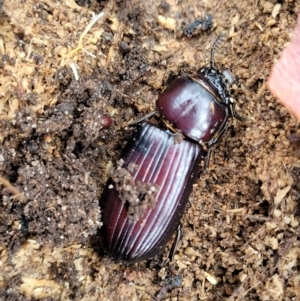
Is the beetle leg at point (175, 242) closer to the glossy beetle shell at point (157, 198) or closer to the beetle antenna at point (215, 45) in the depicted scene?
the glossy beetle shell at point (157, 198)

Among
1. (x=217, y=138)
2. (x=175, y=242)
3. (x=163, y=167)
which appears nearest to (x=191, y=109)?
(x=217, y=138)

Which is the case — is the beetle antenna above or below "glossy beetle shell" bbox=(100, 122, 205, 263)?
above

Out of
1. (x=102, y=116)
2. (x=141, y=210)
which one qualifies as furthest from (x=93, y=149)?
(x=141, y=210)

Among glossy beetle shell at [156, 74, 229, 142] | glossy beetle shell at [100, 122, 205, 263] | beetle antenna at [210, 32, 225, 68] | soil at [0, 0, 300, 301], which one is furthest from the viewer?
beetle antenna at [210, 32, 225, 68]

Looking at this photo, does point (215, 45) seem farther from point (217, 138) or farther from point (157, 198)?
point (157, 198)

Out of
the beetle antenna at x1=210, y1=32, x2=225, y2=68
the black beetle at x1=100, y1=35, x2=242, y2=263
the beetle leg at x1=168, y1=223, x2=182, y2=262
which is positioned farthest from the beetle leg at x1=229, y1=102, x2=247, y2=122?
the beetle leg at x1=168, y1=223, x2=182, y2=262

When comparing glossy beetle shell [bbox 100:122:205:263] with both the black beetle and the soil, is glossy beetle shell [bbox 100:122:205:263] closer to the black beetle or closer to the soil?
the black beetle
